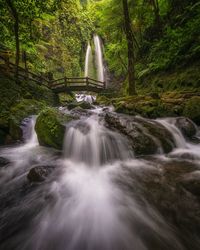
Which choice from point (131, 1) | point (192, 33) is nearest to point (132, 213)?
point (192, 33)

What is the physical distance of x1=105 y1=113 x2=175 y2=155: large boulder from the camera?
17.6 feet

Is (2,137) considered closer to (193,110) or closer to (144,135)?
(144,135)

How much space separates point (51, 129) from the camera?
6078 millimetres

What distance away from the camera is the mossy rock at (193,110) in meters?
7.00

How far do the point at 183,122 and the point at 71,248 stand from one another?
5279 millimetres

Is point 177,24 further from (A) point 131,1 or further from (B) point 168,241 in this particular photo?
(B) point 168,241

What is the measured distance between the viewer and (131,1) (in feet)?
50.5

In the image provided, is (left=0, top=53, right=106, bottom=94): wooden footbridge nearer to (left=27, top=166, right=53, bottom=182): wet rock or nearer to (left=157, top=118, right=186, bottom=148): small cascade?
(left=27, top=166, right=53, bottom=182): wet rock

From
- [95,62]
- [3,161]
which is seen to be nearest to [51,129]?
[3,161]

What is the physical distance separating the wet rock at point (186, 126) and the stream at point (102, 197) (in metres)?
0.31

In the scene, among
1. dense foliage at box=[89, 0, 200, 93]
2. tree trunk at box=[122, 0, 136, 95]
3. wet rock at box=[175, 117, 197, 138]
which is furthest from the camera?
dense foliage at box=[89, 0, 200, 93]

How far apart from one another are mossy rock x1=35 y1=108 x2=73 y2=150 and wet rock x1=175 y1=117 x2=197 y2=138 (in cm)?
362

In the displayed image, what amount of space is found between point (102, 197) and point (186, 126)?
4.01m

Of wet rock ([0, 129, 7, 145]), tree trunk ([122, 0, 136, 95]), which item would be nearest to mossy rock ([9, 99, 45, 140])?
wet rock ([0, 129, 7, 145])
